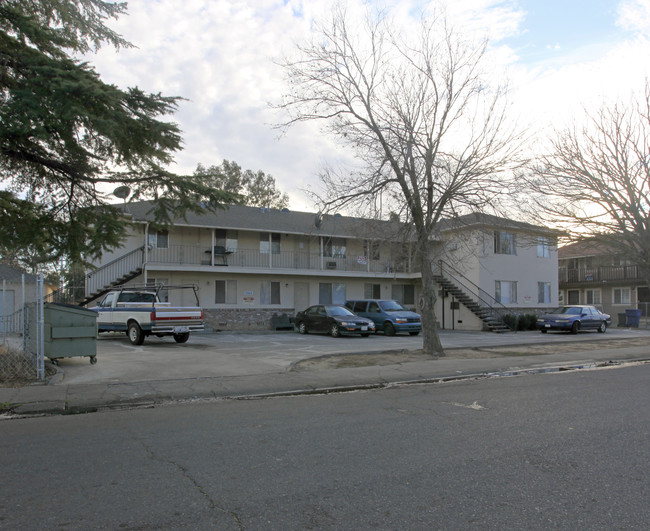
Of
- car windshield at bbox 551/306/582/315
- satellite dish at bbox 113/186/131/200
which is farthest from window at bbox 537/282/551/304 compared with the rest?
satellite dish at bbox 113/186/131/200

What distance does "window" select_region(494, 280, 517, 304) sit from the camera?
3073 cm

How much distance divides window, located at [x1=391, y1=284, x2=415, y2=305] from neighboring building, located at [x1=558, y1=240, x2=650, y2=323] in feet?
44.1

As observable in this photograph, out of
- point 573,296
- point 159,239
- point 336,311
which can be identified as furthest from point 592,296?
point 159,239

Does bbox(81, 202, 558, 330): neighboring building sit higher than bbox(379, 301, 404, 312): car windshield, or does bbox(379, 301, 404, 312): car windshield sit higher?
bbox(81, 202, 558, 330): neighboring building

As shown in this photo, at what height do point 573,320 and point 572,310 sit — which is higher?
point 572,310

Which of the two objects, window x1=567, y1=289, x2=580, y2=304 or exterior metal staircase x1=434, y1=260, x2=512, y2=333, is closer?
exterior metal staircase x1=434, y1=260, x2=512, y2=333

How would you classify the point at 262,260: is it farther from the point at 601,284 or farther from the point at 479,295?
the point at 601,284

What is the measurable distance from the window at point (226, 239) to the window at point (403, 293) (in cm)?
1064

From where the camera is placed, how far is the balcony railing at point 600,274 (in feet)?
129

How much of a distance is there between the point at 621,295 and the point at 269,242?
30044mm

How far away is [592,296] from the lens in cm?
4344

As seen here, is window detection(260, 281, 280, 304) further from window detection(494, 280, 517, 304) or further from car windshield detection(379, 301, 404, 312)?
window detection(494, 280, 517, 304)

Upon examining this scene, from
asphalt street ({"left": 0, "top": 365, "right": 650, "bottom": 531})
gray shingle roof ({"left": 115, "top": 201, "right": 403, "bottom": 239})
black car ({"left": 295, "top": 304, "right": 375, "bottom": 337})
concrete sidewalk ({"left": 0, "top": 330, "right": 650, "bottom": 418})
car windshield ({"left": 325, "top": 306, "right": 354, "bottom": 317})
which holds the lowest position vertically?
concrete sidewalk ({"left": 0, "top": 330, "right": 650, "bottom": 418})

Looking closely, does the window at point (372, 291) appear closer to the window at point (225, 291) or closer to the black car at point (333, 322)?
the black car at point (333, 322)
